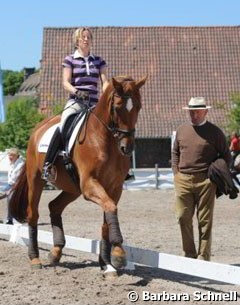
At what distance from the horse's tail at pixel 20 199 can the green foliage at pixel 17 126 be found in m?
24.8

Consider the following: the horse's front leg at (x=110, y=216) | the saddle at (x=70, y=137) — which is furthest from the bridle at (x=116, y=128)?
the horse's front leg at (x=110, y=216)

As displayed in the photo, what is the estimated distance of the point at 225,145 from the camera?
7.93m

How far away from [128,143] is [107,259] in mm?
1647

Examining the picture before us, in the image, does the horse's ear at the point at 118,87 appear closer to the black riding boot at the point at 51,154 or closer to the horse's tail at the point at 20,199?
the black riding boot at the point at 51,154

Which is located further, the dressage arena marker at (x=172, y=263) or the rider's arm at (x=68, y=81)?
the rider's arm at (x=68, y=81)

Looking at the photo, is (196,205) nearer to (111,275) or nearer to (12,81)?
(111,275)

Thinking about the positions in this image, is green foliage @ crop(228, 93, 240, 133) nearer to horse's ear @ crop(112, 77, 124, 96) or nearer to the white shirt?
the white shirt

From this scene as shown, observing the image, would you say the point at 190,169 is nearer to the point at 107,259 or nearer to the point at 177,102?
the point at 107,259

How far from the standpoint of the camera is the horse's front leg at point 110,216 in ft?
22.2

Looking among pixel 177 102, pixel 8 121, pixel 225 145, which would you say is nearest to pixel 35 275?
pixel 225 145

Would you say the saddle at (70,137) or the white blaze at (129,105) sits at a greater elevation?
the white blaze at (129,105)

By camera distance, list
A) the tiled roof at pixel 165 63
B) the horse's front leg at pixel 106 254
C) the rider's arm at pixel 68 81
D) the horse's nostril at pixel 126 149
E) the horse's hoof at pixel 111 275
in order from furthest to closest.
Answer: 1. the tiled roof at pixel 165 63
2. the rider's arm at pixel 68 81
3. the horse's front leg at pixel 106 254
4. the horse's hoof at pixel 111 275
5. the horse's nostril at pixel 126 149

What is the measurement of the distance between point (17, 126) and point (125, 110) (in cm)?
2978

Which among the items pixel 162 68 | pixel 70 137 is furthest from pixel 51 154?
pixel 162 68
